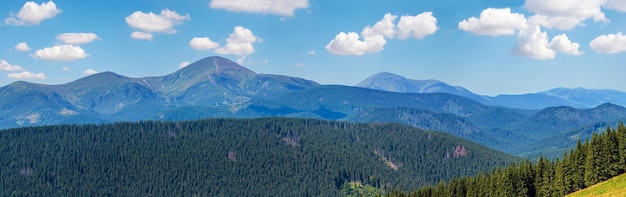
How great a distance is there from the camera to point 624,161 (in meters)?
112

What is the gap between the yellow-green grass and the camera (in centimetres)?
9381

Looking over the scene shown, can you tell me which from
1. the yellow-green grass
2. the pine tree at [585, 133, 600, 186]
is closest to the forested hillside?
the pine tree at [585, 133, 600, 186]

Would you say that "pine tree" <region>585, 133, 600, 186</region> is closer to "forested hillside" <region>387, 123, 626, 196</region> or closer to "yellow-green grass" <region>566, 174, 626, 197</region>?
"forested hillside" <region>387, 123, 626, 196</region>

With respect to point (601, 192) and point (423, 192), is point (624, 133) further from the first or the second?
point (423, 192)

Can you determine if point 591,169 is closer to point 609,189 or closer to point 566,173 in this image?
point 566,173

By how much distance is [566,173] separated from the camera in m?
119

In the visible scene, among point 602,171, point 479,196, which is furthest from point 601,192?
point 479,196

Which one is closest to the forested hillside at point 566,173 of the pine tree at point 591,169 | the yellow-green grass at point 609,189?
the pine tree at point 591,169

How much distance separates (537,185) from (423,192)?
3271cm

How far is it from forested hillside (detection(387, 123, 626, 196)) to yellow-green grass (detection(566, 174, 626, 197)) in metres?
4.03

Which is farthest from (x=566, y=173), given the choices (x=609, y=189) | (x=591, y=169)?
(x=609, y=189)

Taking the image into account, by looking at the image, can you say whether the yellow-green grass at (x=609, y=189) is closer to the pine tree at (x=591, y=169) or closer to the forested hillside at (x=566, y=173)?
the pine tree at (x=591, y=169)

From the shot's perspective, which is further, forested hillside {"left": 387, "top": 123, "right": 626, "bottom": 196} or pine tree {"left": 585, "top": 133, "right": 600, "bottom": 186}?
pine tree {"left": 585, "top": 133, "right": 600, "bottom": 186}

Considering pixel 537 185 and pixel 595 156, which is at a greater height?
pixel 595 156
